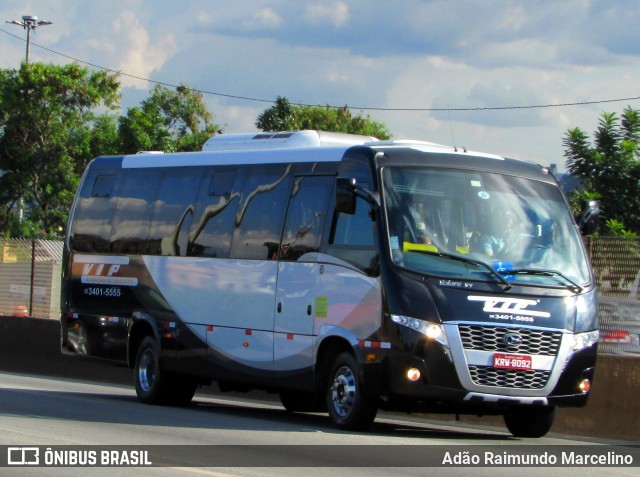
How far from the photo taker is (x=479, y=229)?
13.4 meters

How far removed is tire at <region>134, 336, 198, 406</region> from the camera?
55.9 ft

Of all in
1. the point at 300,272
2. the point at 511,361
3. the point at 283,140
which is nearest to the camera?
the point at 511,361

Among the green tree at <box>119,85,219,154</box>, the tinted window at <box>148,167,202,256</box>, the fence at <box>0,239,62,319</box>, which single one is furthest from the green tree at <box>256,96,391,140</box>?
the tinted window at <box>148,167,202,256</box>

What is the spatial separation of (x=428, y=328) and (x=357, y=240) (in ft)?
4.85

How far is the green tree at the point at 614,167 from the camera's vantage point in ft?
85.1

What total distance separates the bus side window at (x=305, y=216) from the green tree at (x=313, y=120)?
49231mm

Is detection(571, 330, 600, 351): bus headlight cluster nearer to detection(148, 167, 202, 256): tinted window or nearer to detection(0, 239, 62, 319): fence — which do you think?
detection(148, 167, 202, 256): tinted window

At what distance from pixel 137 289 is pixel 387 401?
18.1 ft

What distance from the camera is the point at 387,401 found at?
13.3 m

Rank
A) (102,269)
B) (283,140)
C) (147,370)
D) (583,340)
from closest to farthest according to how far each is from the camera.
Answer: (583,340) → (283,140) → (147,370) → (102,269)

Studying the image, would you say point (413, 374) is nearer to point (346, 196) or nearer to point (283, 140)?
point (346, 196)

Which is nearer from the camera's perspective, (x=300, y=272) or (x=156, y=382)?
(x=300, y=272)

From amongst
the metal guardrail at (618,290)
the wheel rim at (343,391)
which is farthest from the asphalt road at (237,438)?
the metal guardrail at (618,290)

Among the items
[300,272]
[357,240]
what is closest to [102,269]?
[300,272]
